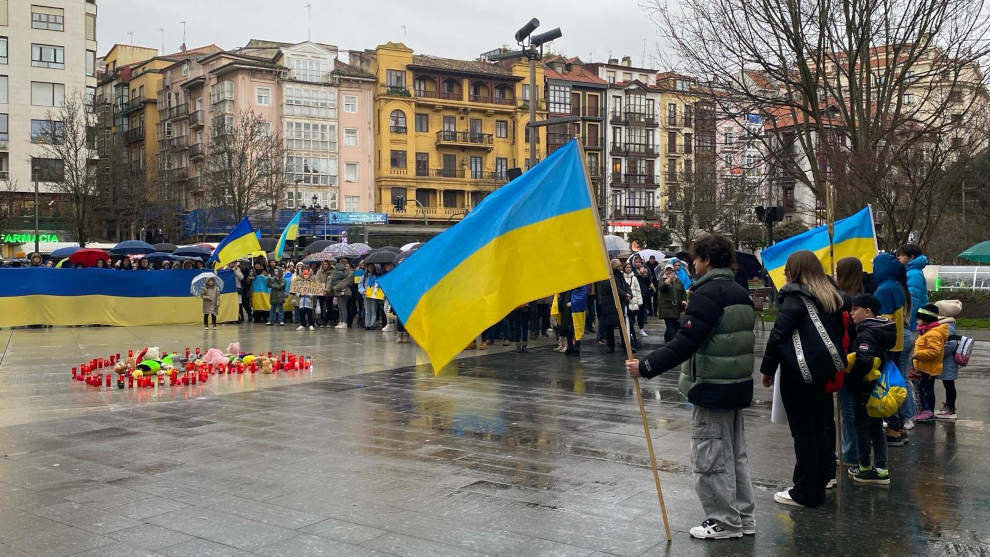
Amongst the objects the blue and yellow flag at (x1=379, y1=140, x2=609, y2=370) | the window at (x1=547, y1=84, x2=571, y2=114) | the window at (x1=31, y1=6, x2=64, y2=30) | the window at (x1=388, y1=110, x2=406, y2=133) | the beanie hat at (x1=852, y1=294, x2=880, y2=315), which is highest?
the window at (x1=31, y1=6, x2=64, y2=30)

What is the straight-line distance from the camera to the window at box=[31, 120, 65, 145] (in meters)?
52.4

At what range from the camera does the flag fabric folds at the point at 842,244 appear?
10.6m

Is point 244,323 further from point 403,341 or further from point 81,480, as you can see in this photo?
point 81,480

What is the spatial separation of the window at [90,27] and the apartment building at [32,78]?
7.15ft

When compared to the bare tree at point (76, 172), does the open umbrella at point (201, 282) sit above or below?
below

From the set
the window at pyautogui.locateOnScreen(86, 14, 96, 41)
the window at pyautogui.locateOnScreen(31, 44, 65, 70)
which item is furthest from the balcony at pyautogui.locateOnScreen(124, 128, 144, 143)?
the window at pyautogui.locateOnScreen(31, 44, 65, 70)

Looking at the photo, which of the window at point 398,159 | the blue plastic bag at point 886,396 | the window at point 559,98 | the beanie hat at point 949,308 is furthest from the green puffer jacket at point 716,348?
the window at point 559,98

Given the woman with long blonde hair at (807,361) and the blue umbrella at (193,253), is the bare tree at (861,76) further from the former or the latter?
Answer: the blue umbrella at (193,253)

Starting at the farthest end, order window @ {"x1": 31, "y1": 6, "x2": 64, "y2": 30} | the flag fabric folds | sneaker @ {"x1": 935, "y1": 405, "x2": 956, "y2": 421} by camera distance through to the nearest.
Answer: window @ {"x1": 31, "y1": 6, "x2": 64, "y2": 30} < the flag fabric folds < sneaker @ {"x1": 935, "y1": 405, "x2": 956, "y2": 421}

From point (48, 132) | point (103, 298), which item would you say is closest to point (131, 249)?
point (103, 298)

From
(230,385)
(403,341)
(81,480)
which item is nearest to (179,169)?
(403,341)

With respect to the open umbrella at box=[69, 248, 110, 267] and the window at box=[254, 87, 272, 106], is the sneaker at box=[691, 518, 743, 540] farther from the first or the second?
the window at box=[254, 87, 272, 106]

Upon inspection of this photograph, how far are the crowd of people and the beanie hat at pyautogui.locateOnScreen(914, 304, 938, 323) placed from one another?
1.65m

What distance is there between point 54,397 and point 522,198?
27.3 ft
